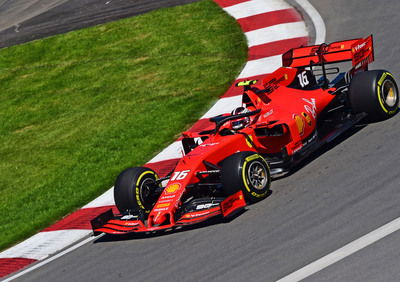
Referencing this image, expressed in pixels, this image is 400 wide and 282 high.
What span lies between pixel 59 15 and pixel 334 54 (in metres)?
11.4

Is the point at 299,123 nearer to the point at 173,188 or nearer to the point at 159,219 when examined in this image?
the point at 173,188

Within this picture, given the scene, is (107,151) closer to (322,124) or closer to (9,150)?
(9,150)

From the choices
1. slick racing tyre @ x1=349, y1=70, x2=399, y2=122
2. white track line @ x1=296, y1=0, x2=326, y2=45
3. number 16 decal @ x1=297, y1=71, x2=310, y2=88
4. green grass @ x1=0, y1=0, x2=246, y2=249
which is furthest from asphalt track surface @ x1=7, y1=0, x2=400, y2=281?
white track line @ x1=296, y1=0, x2=326, y2=45

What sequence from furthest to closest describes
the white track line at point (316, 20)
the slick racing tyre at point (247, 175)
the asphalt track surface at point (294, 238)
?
the white track line at point (316, 20), the slick racing tyre at point (247, 175), the asphalt track surface at point (294, 238)

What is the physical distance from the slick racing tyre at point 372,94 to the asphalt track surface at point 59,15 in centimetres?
915

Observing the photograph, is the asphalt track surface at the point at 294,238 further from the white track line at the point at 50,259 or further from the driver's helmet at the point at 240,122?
the driver's helmet at the point at 240,122

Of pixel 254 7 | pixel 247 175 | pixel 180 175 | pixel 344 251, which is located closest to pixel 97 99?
pixel 254 7

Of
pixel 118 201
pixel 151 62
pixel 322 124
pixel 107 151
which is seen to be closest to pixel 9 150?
Answer: pixel 107 151

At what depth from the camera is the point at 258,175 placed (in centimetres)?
885

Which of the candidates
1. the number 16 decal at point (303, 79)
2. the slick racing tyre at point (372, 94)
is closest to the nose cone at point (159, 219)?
the slick racing tyre at point (372, 94)

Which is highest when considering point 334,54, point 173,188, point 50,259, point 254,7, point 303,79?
point 254,7

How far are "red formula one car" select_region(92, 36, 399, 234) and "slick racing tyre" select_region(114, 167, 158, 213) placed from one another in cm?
1

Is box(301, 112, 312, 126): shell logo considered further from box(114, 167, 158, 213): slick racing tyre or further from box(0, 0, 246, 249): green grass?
box(0, 0, 246, 249): green grass

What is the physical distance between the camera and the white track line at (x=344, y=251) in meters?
6.93
